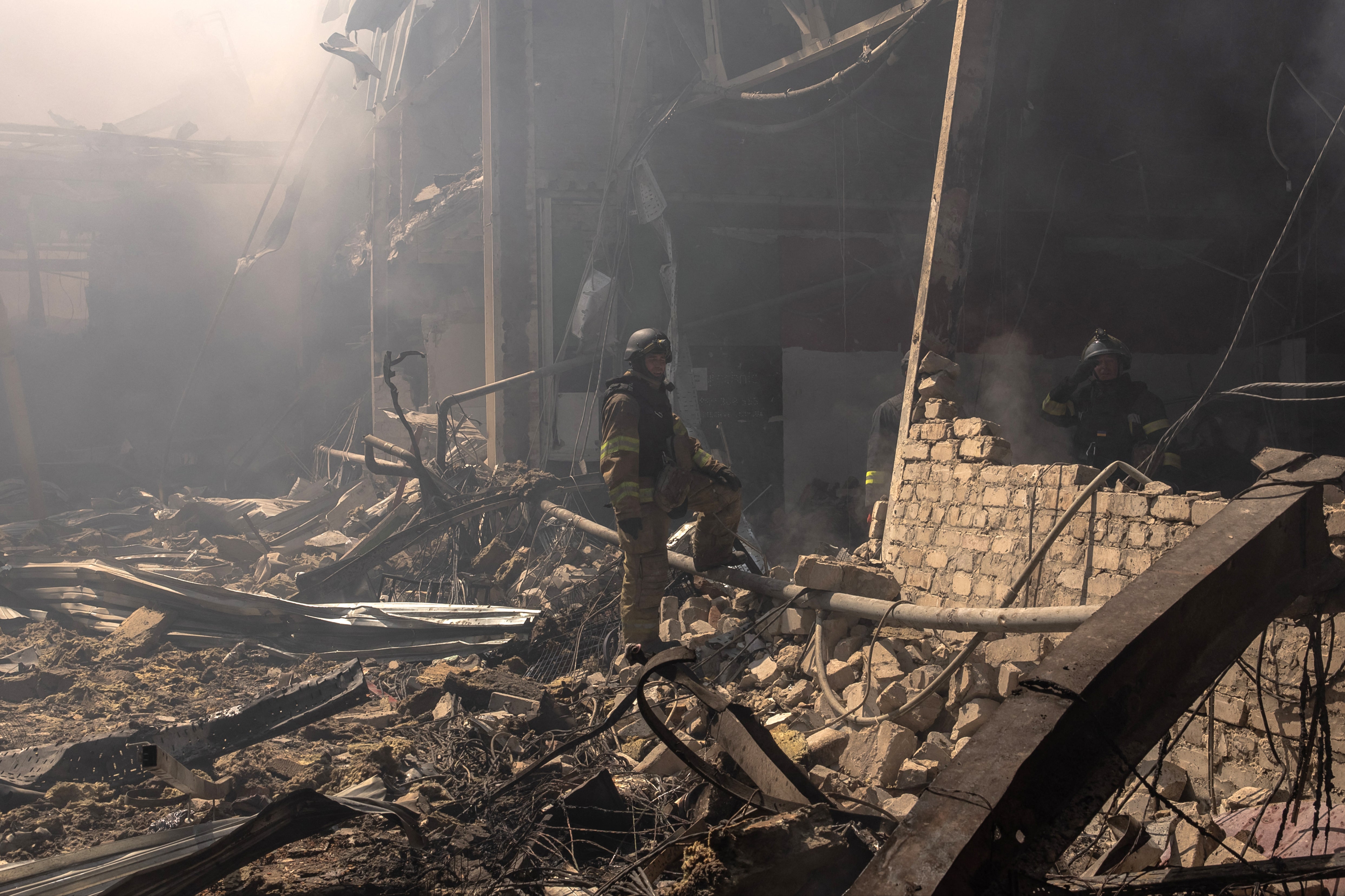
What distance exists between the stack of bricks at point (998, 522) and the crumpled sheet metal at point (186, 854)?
3.09 metres

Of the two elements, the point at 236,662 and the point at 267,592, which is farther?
the point at 267,592

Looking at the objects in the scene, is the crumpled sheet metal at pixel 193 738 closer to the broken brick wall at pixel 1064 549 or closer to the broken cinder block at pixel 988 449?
the broken brick wall at pixel 1064 549

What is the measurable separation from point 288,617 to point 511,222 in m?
6.14

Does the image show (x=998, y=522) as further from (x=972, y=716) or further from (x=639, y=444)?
(x=639, y=444)

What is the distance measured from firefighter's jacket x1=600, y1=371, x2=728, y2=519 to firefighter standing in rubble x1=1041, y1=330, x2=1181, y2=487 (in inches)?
95.7

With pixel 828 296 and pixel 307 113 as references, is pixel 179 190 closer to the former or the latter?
pixel 307 113

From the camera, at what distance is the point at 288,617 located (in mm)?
7367

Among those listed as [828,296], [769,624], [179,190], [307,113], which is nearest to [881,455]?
[769,624]

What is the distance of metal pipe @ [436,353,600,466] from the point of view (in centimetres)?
1052

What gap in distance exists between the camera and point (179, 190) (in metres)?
21.8

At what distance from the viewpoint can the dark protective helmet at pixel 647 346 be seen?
584 cm

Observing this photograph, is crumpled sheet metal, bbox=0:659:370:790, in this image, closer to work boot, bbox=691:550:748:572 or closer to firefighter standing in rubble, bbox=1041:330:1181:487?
work boot, bbox=691:550:748:572

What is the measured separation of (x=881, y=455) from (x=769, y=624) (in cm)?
249

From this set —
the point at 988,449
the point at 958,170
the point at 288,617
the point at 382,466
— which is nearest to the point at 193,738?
the point at 288,617
